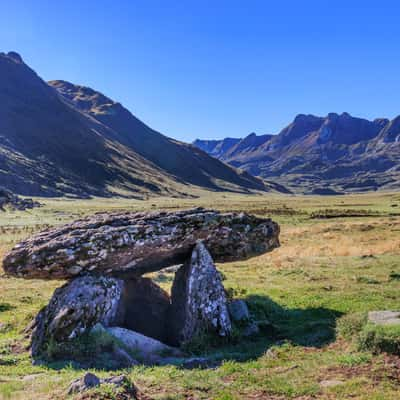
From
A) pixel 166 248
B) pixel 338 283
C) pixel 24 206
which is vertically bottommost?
pixel 24 206

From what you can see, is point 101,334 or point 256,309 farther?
point 256,309

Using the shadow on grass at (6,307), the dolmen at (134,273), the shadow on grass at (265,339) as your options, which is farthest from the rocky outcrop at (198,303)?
the shadow on grass at (6,307)

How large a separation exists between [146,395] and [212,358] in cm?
378

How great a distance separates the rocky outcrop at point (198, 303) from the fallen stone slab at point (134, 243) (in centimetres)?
109

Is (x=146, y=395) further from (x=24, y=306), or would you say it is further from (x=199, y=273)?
(x=24, y=306)

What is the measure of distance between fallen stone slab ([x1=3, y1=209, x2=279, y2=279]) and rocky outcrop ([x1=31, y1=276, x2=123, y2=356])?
2.87ft

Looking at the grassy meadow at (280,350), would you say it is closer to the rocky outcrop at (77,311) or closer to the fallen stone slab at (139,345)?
the rocky outcrop at (77,311)

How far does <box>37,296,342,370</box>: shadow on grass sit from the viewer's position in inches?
423

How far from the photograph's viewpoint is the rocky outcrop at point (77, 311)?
459 inches

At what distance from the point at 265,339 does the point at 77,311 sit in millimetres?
7124

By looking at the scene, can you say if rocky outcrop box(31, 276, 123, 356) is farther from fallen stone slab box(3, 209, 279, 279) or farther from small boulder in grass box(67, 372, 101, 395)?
small boulder in grass box(67, 372, 101, 395)

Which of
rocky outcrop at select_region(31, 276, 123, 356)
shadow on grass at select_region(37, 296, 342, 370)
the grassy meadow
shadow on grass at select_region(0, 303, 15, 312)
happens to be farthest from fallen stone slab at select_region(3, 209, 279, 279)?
shadow on grass at select_region(0, 303, 15, 312)

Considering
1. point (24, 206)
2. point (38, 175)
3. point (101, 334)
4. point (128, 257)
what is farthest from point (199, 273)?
point (38, 175)

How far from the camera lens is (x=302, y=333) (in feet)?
41.9
